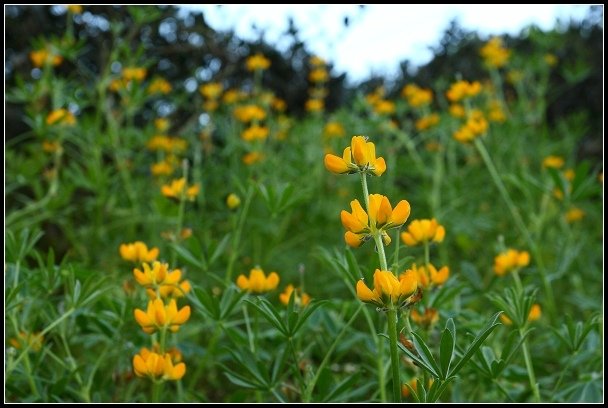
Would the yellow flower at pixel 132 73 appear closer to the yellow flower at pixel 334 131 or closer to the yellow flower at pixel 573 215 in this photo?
the yellow flower at pixel 334 131

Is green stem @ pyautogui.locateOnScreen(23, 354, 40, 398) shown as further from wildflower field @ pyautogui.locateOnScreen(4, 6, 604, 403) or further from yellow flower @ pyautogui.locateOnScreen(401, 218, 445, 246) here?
yellow flower @ pyautogui.locateOnScreen(401, 218, 445, 246)

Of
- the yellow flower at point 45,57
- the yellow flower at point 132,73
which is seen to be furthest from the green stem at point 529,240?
the yellow flower at point 45,57

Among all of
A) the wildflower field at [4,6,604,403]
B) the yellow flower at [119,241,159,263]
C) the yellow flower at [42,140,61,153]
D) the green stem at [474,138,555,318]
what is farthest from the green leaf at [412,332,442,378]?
the yellow flower at [42,140,61,153]

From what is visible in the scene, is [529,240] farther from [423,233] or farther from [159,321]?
[159,321]

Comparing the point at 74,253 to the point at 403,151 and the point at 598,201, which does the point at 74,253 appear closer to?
the point at 403,151

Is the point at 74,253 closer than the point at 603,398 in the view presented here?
No

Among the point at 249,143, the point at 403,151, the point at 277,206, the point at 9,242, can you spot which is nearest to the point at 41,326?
the point at 9,242

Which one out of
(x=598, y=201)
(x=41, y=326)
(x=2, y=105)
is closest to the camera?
(x=41, y=326)
